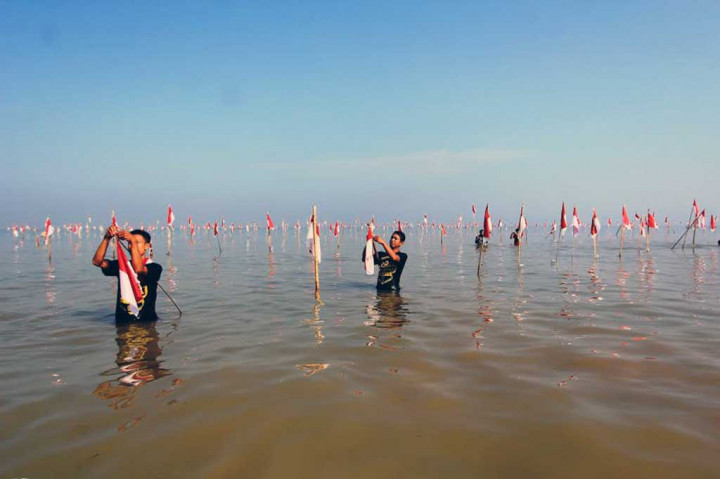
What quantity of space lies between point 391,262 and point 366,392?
777cm

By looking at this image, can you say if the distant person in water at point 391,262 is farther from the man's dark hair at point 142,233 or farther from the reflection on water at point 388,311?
the man's dark hair at point 142,233

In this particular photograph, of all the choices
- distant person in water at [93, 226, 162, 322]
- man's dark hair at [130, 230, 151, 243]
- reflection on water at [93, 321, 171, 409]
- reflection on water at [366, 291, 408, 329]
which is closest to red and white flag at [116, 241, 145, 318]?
distant person in water at [93, 226, 162, 322]

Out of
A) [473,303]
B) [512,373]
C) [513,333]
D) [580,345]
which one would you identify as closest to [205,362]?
[512,373]

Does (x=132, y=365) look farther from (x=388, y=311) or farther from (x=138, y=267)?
(x=388, y=311)

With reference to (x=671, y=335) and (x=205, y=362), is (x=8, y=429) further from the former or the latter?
(x=671, y=335)

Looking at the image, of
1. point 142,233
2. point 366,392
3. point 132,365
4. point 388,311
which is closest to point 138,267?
point 142,233

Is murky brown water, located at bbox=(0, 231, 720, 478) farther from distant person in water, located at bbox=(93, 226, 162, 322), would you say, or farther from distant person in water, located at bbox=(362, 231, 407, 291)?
distant person in water, located at bbox=(362, 231, 407, 291)

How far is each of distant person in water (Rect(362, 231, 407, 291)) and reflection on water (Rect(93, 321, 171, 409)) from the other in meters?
6.16

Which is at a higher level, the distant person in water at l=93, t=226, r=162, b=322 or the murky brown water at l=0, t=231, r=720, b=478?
the distant person in water at l=93, t=226, r=162, b=322

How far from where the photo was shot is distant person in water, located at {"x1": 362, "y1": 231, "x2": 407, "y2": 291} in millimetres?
12242

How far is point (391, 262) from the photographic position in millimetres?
13086

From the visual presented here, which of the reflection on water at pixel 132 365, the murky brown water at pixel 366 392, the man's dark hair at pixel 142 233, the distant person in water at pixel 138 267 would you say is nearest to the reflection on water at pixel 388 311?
the murky brown water at pixel 366 392

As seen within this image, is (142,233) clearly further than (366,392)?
Yes

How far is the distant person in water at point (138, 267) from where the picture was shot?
7.79 m
